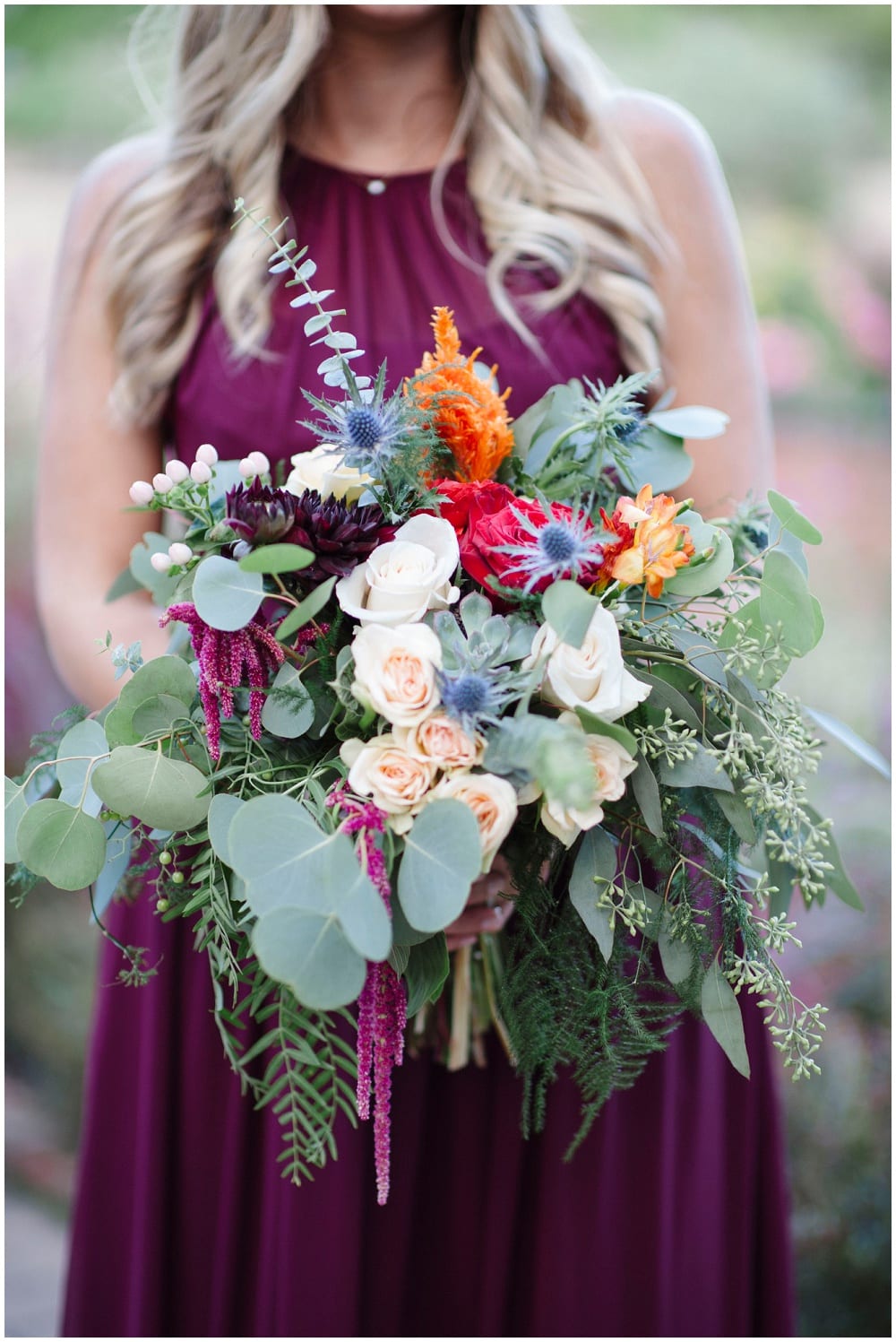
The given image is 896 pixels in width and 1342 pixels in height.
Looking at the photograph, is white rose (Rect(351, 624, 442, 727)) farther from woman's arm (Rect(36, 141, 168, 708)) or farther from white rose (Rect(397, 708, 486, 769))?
Answer: woman's arm (Rect(36, 141, 168, 708))

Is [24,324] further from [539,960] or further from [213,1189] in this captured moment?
[539,960]

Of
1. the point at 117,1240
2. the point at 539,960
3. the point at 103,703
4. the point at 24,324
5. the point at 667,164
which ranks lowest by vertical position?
the point at 117,1240

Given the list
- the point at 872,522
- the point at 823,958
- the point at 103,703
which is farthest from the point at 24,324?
the point at 823,958

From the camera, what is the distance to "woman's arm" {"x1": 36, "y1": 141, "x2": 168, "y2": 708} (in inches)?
39.4

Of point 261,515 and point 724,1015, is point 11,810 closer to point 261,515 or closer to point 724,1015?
point 261,515

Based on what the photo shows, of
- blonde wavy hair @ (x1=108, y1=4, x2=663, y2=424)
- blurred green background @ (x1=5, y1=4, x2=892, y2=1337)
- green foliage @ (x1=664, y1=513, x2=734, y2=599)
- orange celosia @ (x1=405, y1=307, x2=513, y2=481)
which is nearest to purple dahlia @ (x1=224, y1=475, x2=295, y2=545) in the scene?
orange celosia @ (x1=405, y1=307, x2=513, y2=481)

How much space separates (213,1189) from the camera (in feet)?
2.96

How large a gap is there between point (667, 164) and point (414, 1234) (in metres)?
1.03

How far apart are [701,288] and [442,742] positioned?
0.67m

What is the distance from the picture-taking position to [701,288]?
974mm

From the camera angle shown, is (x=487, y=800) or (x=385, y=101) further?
(x=385, y=101)

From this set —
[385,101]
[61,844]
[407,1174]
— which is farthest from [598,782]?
[385,101]

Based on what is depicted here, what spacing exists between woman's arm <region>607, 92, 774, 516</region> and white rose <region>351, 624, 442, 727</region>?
21.2 inches

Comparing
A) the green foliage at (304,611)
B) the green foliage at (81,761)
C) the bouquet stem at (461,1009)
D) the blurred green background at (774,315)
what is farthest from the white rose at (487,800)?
the blurred green background at (774,315)
